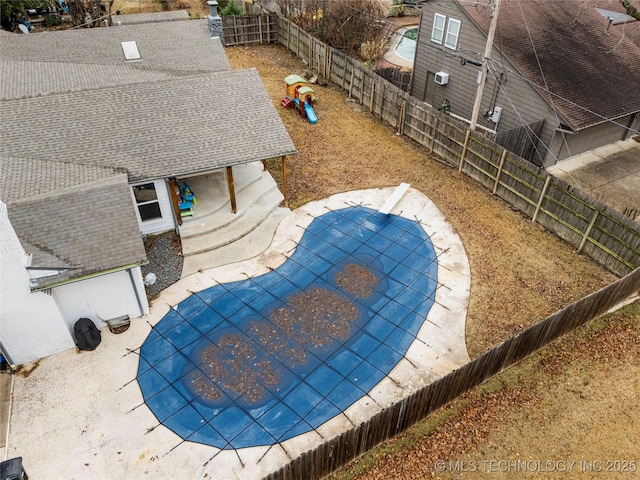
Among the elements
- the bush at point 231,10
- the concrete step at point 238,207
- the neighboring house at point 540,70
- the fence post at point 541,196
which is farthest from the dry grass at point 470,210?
the bush at point 231,10

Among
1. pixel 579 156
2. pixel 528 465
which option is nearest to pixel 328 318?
pixel 528 465

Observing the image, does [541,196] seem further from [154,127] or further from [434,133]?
[154,127]

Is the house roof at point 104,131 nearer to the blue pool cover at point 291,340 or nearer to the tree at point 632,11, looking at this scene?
the blue pool cover at point 291,340

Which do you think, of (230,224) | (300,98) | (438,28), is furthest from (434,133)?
(230,224)

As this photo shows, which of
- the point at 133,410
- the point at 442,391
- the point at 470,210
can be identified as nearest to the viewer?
the point at 442,391

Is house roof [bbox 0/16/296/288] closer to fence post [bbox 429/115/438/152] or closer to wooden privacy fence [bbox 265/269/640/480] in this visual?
wooden privacy fence [bbox 265/269/640/480]

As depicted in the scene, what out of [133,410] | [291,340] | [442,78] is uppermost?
[442,78]

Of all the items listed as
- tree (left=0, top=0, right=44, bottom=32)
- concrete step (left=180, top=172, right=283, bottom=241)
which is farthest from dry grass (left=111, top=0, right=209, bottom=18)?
concrete step (left=180, top=172, right=283, bottom=241)
